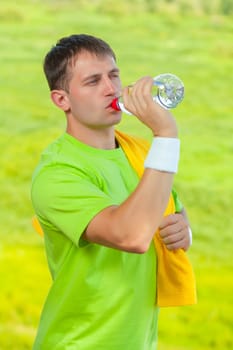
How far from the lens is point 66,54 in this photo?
1.56 metres

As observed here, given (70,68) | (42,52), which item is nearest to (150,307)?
(70,68)

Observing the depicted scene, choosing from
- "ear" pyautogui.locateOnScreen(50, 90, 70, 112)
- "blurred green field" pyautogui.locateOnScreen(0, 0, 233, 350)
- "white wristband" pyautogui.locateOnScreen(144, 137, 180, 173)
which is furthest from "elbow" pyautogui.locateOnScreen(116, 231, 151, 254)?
"blurred green field" pyautogui.locateOnScreen(0, 0, 233, 350)

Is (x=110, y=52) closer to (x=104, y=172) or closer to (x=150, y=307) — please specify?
(x=104, y=172)

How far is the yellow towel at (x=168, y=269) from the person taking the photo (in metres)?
1.54

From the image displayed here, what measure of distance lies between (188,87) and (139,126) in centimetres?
33

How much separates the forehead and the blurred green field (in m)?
2.07

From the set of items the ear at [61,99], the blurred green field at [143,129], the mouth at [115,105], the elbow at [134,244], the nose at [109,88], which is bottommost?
the blurred green field at [143,129]

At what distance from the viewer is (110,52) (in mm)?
1572

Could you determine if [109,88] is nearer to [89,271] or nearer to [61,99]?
[61,99]

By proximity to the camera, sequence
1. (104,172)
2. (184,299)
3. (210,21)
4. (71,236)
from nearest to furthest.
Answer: (71,236)
(104,172)
(184,299)
(210,21)

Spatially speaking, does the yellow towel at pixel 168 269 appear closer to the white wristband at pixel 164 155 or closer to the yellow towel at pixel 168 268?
the yellow towel at pixel 168 268

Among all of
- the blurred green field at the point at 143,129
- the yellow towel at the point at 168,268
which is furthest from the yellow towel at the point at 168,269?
the blurred green field at the point at 143,129

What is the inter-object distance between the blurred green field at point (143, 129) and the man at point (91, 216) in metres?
1.97

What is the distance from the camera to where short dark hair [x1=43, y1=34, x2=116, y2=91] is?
1551 millimetres
